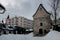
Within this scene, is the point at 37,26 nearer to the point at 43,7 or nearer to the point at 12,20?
the point at 43,7

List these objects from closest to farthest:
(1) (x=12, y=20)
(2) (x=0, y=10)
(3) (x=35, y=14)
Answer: (2) (x=0, y=10)
(3) (x=35, y=14)
(1) (x=12, y=20)

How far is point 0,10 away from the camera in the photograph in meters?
5.80

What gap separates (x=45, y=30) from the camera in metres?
29.2

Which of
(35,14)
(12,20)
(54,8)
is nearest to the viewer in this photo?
(54,8)

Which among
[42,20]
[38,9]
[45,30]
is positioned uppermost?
[38,9]

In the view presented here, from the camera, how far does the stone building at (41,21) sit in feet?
96.7

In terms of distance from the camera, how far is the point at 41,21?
99.3 ft

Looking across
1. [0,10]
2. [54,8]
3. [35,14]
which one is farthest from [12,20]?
[0,10]

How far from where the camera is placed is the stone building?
29.5 metres

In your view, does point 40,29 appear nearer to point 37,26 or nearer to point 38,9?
point 37,26

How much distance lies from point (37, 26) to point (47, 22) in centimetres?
254

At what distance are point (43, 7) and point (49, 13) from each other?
2.65m

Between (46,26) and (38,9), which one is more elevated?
(38,9)

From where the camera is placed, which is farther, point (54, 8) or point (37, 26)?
point (37, 26)
